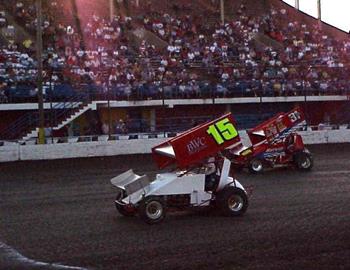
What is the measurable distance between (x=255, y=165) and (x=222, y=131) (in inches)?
283

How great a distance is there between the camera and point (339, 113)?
118 ft

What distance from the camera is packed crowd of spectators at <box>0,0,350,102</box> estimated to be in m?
29.4

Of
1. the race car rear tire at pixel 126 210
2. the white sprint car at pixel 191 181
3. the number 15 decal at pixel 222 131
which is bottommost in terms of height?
the race car rear tire at pixel 126 210

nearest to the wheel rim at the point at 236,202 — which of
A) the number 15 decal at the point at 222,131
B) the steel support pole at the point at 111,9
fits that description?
the number 15 decal at the point at 222,131

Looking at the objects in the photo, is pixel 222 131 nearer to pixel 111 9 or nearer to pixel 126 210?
pixel 126 210

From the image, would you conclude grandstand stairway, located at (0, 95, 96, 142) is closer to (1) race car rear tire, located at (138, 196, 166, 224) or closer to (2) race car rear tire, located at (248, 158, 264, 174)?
(2) race car rear tire, located at (248, 158, 264, 174)

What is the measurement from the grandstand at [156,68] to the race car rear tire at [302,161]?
10740 millimetres

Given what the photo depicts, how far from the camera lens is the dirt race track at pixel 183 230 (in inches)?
303

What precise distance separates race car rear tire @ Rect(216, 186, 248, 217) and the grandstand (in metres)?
16.3

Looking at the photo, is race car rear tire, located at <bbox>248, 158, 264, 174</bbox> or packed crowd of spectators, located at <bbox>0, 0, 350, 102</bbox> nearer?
race car rear tire, located at <bbox>248, 158, 264, 174</bbox>

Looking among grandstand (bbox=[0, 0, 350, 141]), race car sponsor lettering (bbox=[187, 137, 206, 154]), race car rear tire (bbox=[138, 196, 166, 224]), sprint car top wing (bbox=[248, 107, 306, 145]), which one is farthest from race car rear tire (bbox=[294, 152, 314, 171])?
grandstand (bbox=[0, 0, 350, 141])

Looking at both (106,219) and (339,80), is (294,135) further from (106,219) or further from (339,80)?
(339,80)

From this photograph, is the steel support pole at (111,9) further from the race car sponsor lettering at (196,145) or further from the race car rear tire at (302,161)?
the race car sponsor lettering at (196,145)

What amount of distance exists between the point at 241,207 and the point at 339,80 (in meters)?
→ 27.1
